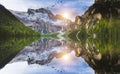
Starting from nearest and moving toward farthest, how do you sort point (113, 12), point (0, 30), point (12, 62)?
1. point (12, 62)
2. point (113, 12)
3. point (0, 30)

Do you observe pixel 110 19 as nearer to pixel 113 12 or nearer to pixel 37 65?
pixel 113 12

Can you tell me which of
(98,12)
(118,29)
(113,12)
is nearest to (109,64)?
(118,29)

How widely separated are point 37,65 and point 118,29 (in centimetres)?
11945

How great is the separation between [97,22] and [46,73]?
161355 millimetres

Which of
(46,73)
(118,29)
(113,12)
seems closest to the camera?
(46,73)

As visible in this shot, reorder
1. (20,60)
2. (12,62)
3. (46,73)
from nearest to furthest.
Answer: (46,73) → (12,62) → (20,60)

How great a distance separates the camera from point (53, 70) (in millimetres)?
31922

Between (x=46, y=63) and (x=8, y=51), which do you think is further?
(x=8, y=51)

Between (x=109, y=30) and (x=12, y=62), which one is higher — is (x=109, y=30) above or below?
below

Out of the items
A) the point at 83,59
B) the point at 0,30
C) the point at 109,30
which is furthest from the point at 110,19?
the point at 83,59

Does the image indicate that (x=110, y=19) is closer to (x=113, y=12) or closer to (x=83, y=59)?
(x=113, y=12)

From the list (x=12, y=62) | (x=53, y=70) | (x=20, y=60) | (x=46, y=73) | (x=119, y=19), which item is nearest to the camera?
(x=46, y=73)

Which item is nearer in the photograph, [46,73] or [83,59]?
[46,73]

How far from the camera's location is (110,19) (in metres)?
178
